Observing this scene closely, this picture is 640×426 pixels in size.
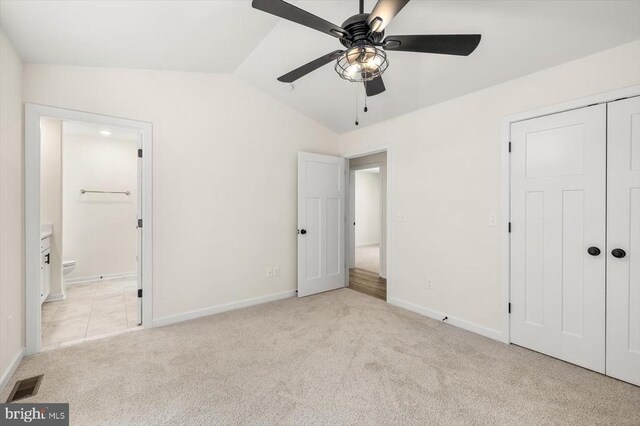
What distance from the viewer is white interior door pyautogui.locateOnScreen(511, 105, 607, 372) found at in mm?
2205

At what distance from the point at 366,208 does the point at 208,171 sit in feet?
22.3

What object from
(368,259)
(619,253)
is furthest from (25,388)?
(368,259)

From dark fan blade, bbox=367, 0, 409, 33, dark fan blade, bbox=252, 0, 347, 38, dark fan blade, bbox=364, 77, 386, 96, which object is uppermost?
dark fan blade, bbox=252, 0, 347, 38

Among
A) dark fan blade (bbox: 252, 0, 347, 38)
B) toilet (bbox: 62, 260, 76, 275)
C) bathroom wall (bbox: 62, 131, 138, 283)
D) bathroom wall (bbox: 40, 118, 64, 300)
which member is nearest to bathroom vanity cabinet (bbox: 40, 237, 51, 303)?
bathroom wall (bbox: 40, 118, 64, 300)

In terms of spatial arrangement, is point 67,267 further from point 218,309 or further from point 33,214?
point 218,309

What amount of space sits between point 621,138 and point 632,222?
0.62 m

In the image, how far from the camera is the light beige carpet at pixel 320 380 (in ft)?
5.68

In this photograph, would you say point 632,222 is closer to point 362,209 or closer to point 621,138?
point 621,138

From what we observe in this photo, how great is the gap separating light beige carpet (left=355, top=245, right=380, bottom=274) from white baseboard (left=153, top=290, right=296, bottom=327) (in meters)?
2.42

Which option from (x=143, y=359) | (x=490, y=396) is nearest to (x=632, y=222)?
(x=490, y=396)

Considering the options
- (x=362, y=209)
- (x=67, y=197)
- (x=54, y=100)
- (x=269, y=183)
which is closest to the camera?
(x=54, y=100)

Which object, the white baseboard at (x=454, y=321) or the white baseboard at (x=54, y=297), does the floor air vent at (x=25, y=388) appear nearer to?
the white baseboard at (x=54, y=297)

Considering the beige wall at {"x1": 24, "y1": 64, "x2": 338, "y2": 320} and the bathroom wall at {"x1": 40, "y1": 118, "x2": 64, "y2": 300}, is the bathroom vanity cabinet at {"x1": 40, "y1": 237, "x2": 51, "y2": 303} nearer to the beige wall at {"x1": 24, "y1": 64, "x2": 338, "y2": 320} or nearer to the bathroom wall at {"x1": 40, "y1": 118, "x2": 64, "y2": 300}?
the bathroom wall at {"x1": 40, "y1": 118, "x2": 64, "y2": 300}

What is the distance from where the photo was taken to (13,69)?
218 centimetres
